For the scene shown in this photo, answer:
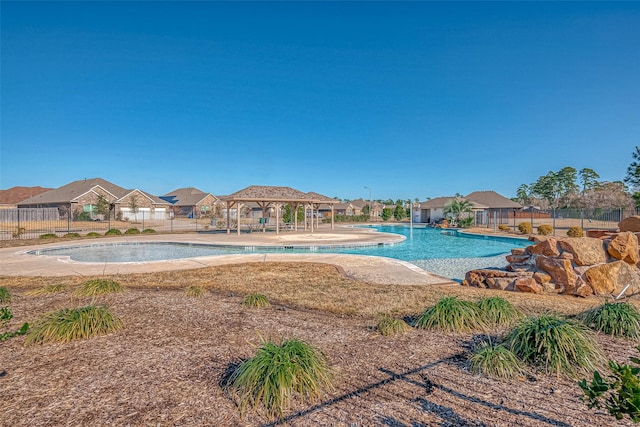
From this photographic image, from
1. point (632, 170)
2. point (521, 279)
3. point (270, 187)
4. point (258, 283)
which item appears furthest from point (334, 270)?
point (632, 170)

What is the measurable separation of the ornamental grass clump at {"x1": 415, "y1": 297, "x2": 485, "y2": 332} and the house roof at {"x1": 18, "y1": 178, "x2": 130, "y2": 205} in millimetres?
40618

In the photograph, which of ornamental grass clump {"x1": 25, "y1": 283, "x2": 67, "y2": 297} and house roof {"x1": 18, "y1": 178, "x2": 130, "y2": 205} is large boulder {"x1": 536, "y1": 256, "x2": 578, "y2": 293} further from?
house roof {"x1": 18, "y1": 178, "x2": 130, "y2": 205}

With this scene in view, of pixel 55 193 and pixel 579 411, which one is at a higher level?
pixel 55 193

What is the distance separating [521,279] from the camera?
7.03 metres

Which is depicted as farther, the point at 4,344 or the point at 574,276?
the point at 574,276

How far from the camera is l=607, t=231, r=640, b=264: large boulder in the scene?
7230 mm

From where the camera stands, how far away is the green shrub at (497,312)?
4191mm

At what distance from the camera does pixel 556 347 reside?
303 cm

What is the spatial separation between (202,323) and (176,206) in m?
52.1

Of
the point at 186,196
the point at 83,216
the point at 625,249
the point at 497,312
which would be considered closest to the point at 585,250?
the point at 625,249

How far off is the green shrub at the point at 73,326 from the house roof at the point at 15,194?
55.8 metres

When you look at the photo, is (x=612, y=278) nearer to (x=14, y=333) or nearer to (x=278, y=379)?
(x=278, y=379)

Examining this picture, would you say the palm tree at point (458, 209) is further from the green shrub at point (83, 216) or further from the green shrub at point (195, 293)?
the green shrub at point (83, 216)

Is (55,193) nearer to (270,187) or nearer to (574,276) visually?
(270,187)
